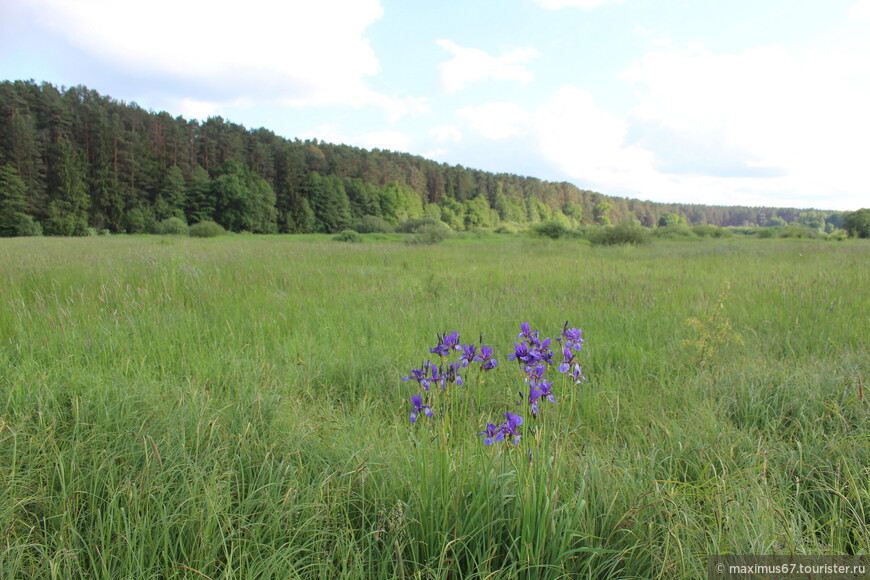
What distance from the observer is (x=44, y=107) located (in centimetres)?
4762

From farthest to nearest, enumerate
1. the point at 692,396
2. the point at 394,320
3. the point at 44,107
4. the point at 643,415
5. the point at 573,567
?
the point at 44,107
the point at 394,320
the point at 692,396
the point at 643,415
the point at 573,567

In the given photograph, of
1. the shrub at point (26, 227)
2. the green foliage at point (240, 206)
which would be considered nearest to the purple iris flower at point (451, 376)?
the shrub at point (26, 227)

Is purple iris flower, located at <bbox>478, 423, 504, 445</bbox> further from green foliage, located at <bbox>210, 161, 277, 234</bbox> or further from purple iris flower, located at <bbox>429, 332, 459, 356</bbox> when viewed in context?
green foliage, located at <bbox>210, 161, 277, 234</bbox>

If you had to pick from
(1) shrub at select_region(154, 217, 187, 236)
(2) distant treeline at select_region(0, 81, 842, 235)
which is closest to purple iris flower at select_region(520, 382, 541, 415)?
(2) distant treeline at select_region(0, 81, 842, 235)

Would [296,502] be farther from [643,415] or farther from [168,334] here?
[168,334]

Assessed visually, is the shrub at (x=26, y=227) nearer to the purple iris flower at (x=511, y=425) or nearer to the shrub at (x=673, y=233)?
the purple iris flower at (x=511, y=425)

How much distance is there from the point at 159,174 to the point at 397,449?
60089 mm

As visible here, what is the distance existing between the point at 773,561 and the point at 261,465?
75.8 inches

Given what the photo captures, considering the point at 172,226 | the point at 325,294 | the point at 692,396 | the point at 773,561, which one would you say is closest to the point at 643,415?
the point at 692,396

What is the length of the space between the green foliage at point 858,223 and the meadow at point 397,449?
44.1 meters

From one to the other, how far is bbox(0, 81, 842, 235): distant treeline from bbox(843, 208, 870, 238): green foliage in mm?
20179

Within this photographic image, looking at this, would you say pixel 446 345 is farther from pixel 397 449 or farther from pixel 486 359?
pixel 397 449

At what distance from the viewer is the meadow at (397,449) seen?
4.86ft

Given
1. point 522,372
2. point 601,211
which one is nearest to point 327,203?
point 522,372
